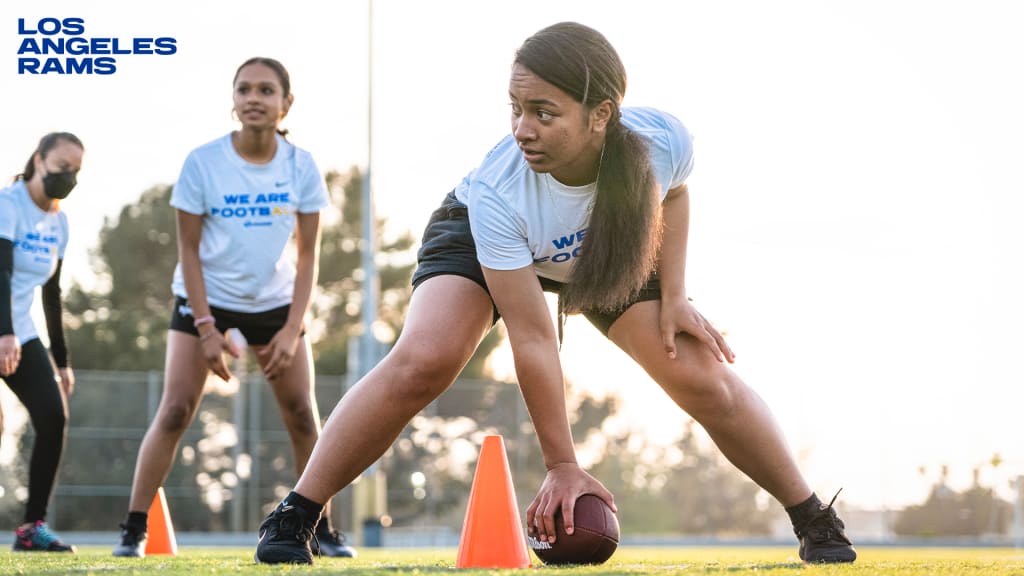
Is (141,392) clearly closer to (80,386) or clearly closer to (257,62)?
(80,386)

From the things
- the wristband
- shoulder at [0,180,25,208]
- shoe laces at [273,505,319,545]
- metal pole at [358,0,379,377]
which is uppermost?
metal pole at [358,0,379,377]

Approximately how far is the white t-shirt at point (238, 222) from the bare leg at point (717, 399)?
7.55 ft

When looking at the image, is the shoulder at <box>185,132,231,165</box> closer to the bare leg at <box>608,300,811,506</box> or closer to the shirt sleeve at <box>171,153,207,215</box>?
the shirt sleeve at <box>171,153,207,215</box>

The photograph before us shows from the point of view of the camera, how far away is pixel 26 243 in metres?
7.21

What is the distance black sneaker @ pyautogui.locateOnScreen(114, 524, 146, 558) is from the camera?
20.3ft

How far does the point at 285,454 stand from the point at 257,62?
59.7 feet

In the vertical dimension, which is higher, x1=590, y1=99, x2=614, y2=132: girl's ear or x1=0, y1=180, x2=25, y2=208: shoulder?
x1=0, y1=180, x2=25, y2=208: shoulder

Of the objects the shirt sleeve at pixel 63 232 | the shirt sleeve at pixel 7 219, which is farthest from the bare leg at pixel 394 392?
the shirt sleeve at pixel 63 232

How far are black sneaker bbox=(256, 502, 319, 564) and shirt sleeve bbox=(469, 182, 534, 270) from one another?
0.97 metres

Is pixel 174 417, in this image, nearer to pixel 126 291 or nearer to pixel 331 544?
pixel 331 544

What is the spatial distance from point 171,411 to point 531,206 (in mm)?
2846

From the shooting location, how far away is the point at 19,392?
7152 millimetres

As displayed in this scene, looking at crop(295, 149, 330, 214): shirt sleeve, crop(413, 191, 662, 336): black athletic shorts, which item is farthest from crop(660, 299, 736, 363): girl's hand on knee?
crop(295, 149, 330, 214): shirt sleeve

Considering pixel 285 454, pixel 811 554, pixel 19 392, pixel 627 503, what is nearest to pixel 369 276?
pixel 285 454
